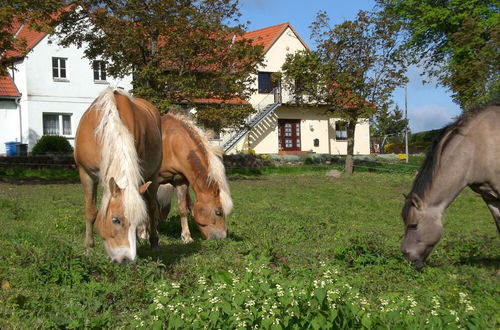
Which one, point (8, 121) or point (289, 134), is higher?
point (8, 121)

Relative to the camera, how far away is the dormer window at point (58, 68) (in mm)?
34469

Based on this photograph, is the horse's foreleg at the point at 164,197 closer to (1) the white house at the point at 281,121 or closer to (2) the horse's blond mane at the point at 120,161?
(2) the horse's blond mane at the point at 120,161

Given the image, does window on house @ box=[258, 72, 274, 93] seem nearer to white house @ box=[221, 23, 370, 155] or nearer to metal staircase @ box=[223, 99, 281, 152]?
white house @ box=[221, 23, 370, 155]

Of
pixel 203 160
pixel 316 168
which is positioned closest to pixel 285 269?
pixel 203 160

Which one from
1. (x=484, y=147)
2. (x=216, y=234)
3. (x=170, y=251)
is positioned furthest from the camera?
(x=216, y=234)

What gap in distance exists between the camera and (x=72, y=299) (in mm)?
4973

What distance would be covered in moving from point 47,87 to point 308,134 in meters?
18.2

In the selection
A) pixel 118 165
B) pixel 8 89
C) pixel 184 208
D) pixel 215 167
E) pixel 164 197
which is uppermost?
pixel 8 89

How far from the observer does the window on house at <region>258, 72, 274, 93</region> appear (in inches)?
1631

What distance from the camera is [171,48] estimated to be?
21.7m

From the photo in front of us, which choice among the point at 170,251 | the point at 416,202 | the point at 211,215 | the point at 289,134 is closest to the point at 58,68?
the point at 289,134

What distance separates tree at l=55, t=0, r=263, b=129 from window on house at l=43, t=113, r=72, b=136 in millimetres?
12875

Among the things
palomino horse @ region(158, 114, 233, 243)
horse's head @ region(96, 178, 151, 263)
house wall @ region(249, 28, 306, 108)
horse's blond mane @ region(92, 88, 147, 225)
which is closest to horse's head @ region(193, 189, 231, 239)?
palomino horse @ region(158, 114, 233, 243)

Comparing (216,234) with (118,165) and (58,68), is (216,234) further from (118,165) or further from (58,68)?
(58,68)
